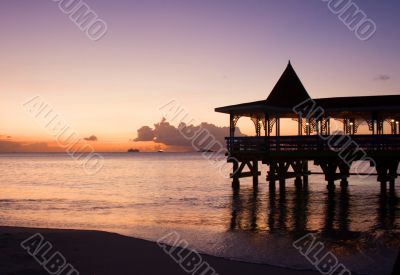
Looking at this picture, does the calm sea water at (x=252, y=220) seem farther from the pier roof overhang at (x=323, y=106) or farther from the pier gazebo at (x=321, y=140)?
the pier roof overhang at (x=323, y=106)

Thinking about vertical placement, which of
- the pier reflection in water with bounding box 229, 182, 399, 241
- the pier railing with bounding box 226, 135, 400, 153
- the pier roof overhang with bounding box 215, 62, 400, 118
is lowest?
the pier reflection in water with bounding box 229, 182, 399, 241

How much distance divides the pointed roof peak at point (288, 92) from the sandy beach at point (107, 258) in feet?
63.9

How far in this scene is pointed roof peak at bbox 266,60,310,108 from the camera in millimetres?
31500

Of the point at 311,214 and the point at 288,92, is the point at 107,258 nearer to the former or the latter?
the point at 311,214

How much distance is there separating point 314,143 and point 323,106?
10.1 ft

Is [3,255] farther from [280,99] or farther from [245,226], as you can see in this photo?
[280,99]

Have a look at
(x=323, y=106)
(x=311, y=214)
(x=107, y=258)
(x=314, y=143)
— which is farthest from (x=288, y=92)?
(x=107, y=258)

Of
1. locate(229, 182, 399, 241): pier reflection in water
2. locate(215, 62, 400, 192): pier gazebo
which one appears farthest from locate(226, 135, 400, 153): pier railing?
locate(229, 182, 399, 241): pier reflection in water

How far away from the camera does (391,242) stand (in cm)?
1327

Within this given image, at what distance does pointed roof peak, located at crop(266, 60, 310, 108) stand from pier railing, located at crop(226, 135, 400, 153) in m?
3.92

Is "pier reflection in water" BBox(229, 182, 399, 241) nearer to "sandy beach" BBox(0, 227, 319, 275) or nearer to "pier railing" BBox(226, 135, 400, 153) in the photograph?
"pier railing" BBox(226, 135, 400, 153)

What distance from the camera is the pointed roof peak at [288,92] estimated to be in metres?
31.5

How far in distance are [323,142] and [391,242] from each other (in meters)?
12.9

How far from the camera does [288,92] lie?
107 ft
